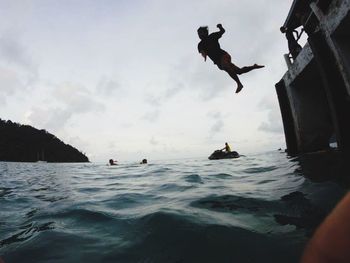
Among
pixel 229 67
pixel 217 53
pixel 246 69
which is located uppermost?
pixel 217 53

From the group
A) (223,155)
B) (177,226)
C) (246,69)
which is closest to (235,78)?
(246,69)

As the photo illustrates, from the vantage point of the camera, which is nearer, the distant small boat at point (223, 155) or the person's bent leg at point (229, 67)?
the person's bent leg at point (229, 67)

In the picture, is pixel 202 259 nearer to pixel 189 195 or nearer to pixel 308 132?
pixel 189 195

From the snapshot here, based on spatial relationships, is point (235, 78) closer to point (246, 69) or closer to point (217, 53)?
point (246, 69)

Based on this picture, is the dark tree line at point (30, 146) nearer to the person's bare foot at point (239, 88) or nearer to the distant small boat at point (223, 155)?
the distant small boat at point (223, 155)

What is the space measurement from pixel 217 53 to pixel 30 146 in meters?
91.4

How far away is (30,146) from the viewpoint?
8631 cm

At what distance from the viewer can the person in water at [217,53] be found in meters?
7.17

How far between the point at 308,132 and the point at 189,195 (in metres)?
8.11

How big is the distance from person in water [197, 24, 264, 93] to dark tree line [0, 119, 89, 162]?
8608cm

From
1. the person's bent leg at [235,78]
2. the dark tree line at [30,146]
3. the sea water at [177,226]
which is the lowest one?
the sea water at [177,226]

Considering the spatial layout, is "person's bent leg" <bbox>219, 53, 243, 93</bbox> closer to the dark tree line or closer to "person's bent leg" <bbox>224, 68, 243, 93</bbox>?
"person's bent leg" <bbox>224, 68, 243, 93</bbox>

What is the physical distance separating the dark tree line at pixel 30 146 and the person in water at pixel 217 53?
86084 mm

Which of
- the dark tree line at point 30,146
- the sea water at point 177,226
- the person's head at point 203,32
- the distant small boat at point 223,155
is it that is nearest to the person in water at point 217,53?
the person's head at point 203,32
